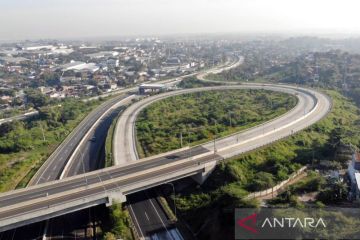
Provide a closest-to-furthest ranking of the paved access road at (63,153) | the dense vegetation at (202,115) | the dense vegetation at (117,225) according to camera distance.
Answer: the dense vegetation at (117,225) → the paved access road at (63,153) → the dense vegetation at (202,115)

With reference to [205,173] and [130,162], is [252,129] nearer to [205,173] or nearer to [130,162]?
[205,173]

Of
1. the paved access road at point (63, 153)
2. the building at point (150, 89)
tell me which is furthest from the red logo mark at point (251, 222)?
the building at point (150, 89)

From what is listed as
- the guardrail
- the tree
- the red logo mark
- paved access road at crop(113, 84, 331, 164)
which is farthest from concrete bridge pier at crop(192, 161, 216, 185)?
the red logo mark

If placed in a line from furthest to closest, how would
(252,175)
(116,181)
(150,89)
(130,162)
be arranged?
(150,89)
(130,162)
(252,175)
(116,181)

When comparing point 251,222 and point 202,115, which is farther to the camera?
point 202,115

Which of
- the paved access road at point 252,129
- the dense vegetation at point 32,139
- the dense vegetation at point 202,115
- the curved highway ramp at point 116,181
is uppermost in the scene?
the curved highway ramp at point 116,181

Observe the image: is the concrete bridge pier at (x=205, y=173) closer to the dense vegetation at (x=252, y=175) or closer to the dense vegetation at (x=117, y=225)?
the dense vegetation at (x=252, y=175)

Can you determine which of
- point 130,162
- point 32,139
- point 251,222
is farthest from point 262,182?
point 32,139
